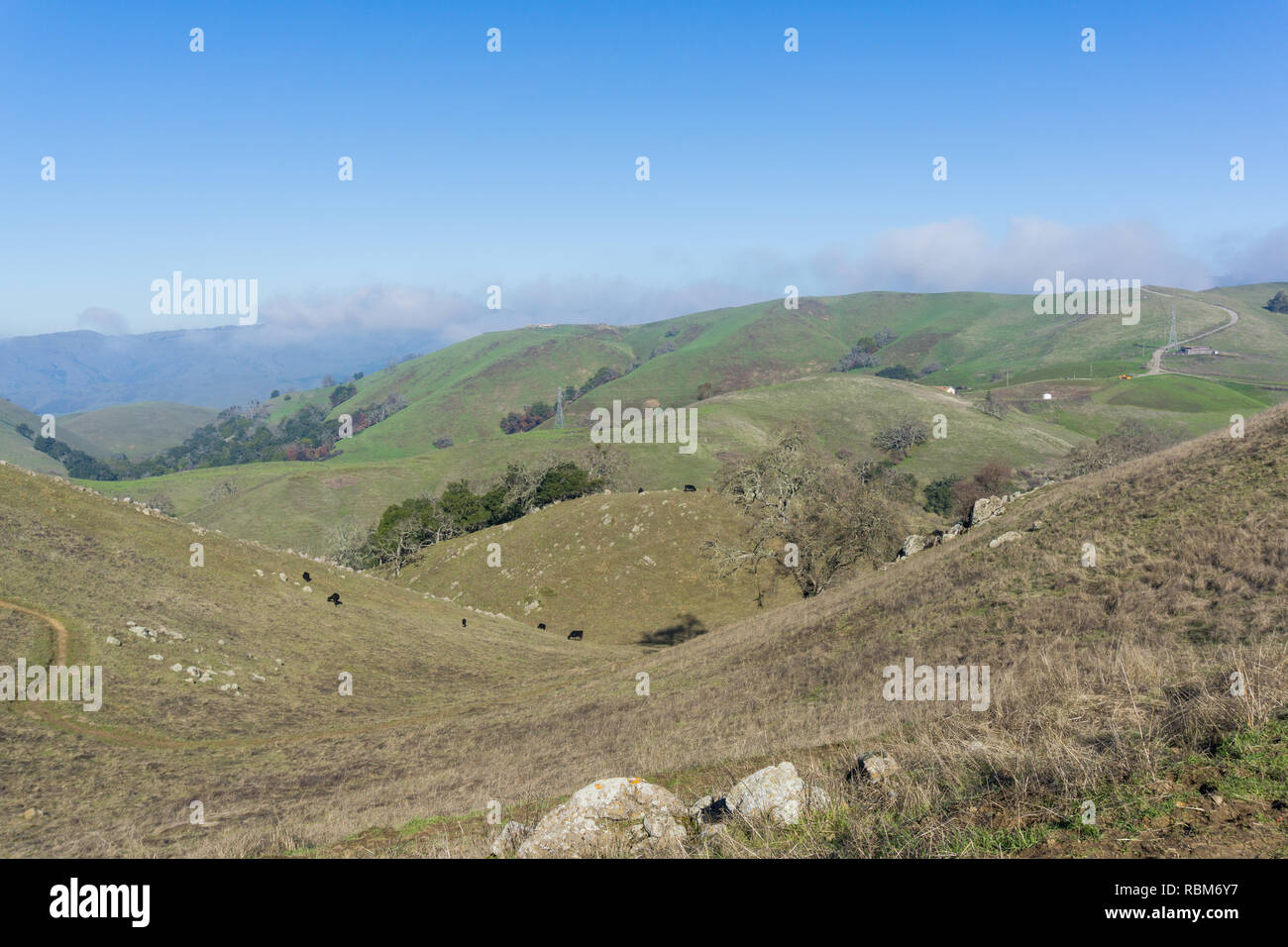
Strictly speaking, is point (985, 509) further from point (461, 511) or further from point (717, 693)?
point (461, 511)

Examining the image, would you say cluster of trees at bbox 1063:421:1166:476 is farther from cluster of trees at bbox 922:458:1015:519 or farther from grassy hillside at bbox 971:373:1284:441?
grassy hillside at bbox 971:373:1284:441

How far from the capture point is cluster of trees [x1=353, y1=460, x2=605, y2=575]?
324 feet

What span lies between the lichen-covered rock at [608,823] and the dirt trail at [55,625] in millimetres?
33421

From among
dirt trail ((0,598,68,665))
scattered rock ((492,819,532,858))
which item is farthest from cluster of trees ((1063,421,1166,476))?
dirt trail ((0,598,68,665))

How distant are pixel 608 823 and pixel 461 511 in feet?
333

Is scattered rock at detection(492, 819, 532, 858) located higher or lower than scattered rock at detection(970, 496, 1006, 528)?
lower

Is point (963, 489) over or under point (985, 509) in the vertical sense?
under

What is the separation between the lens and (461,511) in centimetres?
10712

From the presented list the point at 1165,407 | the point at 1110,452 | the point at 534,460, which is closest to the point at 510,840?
the point at 1110,452

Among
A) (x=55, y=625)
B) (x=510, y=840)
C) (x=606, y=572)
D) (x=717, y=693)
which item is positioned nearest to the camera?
(x=510, y=840)

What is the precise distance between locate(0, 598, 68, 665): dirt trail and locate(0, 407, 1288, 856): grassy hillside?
1.22 feet

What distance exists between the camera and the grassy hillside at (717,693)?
31.2ft

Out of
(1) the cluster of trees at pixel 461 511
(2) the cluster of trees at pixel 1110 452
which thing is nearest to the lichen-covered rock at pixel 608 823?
(1) the cluster of trees at pixel 461 511
